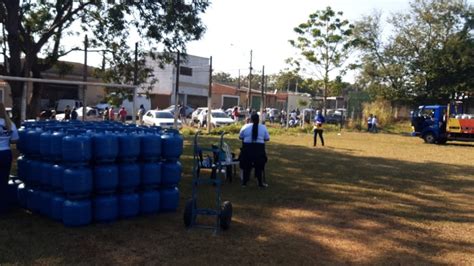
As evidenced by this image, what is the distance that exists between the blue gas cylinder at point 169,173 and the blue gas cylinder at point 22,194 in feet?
6.99

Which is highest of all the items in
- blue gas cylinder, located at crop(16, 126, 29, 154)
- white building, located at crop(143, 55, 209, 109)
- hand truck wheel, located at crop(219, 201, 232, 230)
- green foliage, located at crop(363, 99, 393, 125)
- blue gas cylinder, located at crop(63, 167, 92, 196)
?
white building, located at crop(143, 55, 209, 109)

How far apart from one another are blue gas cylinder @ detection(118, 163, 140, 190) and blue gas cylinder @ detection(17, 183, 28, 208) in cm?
162

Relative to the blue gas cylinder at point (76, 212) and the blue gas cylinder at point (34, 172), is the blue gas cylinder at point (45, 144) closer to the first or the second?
the blue gas cylinder at point (34, 172)


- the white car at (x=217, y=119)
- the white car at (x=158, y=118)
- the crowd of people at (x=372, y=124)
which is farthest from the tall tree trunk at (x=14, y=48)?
the crowd of people at (x=372, y=124)

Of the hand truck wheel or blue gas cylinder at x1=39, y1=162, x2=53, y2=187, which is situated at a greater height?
blue gas cylinder at x1=39, y1=162, x2=53, y2=187

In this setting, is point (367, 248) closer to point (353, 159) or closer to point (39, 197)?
Answer: point (39, 197)

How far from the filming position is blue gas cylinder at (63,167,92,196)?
6.62 metres

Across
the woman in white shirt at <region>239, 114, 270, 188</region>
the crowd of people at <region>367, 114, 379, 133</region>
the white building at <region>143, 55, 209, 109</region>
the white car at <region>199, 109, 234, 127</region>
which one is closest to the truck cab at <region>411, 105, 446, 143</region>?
the crowd of people at <region>367, 114, 379, 133</region>

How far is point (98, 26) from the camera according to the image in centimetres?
1761

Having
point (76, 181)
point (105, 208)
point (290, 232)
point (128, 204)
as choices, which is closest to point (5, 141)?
point (76, 181)

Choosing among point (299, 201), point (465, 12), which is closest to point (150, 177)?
point (299, 201)

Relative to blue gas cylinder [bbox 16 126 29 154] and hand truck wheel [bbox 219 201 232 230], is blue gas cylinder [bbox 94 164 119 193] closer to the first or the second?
blue gas cylinder [bbox 16 126 29 154]

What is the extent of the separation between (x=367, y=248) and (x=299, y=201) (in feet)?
9.86

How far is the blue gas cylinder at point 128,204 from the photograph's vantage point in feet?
24.0
